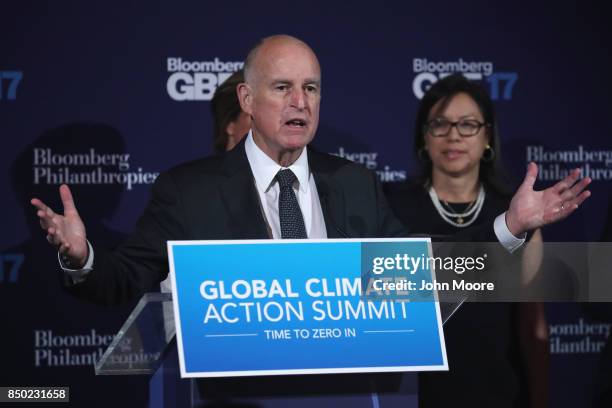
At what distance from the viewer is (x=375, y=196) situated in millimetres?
2879

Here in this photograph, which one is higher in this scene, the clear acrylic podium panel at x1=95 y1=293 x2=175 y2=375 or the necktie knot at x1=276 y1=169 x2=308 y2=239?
the necktie knot at x1=276 y1=169 x2=308 y2=239

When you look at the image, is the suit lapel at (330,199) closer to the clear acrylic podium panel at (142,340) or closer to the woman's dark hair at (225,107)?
the clear acrylic podium panel at (142,340)

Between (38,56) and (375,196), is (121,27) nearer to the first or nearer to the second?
(38,56)

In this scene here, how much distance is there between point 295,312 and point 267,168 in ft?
2.71

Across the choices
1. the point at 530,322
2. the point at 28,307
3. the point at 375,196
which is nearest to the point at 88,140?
the point at 28,307

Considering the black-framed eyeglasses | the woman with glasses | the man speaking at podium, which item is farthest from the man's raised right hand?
the black-framed eyeglasses

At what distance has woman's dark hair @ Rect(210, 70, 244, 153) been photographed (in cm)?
411

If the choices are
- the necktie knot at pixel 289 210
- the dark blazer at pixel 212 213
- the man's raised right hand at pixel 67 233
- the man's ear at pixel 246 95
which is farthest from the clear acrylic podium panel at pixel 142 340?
the man's ear at pixel 246 95

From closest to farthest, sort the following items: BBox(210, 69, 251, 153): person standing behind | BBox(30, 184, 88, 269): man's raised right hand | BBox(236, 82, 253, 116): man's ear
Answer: BBox(30, 184, 88, 269): man's raised right hand < BBox(236, 82, 253, 116): man's ear < BBox(210, 69, 251, 153): person standing behind

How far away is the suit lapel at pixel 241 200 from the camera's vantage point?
2607 mm

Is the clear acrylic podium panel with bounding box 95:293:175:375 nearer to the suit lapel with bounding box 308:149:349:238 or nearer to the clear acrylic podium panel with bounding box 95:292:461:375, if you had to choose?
the clear acrylic podium panel with bounding box 95:292:461:375

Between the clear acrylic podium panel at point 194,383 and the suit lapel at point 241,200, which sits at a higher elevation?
the suit lapel at point 241,200

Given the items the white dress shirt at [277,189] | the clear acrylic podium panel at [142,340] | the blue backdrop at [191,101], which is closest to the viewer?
the clear acrylic podium panel at [142,340]

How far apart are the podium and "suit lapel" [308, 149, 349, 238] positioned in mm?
636
